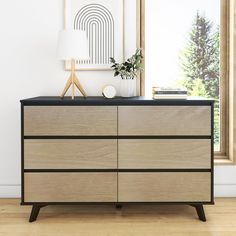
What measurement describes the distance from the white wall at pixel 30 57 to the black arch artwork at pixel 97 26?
14cm

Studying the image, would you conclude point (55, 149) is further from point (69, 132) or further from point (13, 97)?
point (13, 97)

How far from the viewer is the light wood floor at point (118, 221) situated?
8.59 ft

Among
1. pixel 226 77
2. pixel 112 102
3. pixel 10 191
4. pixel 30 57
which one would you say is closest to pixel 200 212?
pixel 112 102

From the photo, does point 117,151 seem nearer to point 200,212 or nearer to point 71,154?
point 71,154

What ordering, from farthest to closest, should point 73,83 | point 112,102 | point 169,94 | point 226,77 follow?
point 226,77, point 73,83, point 169,94, point 112,102

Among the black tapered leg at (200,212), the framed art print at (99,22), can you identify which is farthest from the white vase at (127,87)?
the black tapered leg at (200,212)

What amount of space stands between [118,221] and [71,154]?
0.58 meters

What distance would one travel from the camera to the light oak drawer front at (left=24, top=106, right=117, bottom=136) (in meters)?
2.82

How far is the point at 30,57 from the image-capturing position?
11.0ft

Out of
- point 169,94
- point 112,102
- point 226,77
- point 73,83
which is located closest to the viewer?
point 112,102

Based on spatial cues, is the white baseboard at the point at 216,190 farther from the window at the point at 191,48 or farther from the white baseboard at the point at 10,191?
the window at the point at 191,48

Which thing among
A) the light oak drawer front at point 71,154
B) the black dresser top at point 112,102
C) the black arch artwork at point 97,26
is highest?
the black arch artwork at point 97,26

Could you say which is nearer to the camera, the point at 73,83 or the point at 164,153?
the point at 164,153

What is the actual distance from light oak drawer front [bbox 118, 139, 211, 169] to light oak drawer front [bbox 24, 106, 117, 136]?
0.17 meters
